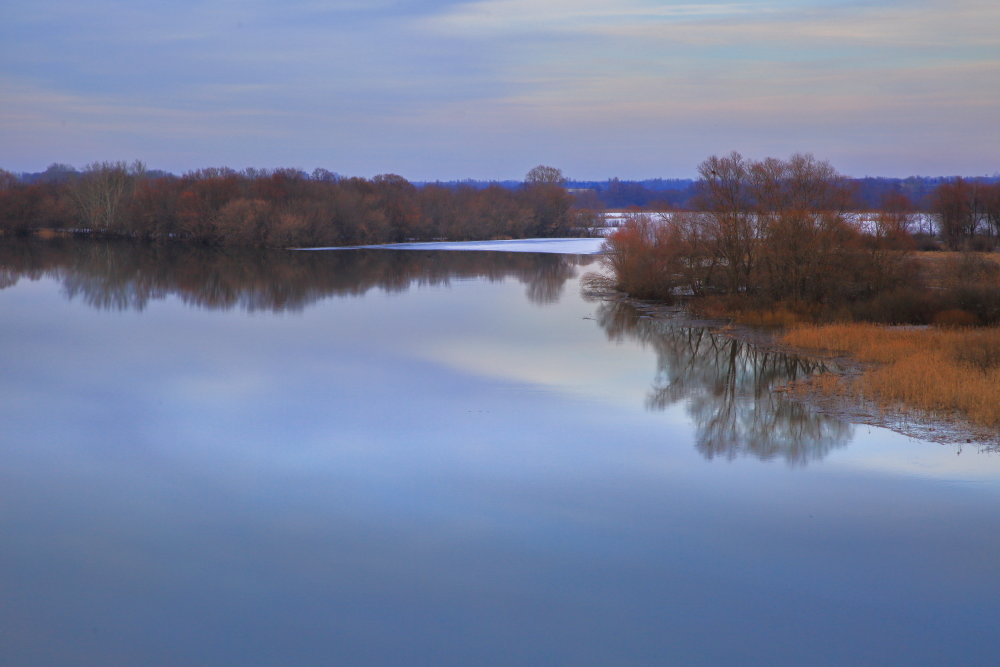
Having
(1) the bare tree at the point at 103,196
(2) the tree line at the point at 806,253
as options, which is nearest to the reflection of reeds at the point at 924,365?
(2) the tree line at the point at 806,253

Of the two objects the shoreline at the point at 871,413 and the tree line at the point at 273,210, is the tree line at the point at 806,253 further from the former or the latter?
the tree line at the point at 273,210

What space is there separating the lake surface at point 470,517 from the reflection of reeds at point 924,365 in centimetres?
119

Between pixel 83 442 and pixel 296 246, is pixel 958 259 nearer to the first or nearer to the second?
pixel 83 442

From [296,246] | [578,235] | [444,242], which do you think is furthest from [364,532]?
[578,235]

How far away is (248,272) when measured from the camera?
34.6 metres

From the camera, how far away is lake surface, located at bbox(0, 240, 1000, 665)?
586cm

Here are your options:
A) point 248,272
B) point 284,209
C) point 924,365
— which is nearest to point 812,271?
point 924,365

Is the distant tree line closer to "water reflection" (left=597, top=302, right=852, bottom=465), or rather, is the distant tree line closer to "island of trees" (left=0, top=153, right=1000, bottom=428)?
"island of trees" (left=0, top=153, right=1000, bottom=428)

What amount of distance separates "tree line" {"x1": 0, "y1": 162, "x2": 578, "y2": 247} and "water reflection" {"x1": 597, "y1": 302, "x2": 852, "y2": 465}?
36874mm

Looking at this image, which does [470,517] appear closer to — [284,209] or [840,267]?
[840,267]

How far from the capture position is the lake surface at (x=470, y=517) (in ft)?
19.2

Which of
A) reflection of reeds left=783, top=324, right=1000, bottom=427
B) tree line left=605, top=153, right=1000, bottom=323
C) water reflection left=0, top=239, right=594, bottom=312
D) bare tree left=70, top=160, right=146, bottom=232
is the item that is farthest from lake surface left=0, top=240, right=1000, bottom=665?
bare tree left=70, top=160, right=146, bottom=232

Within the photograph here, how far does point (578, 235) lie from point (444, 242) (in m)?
14.0

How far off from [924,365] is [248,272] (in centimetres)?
2678
